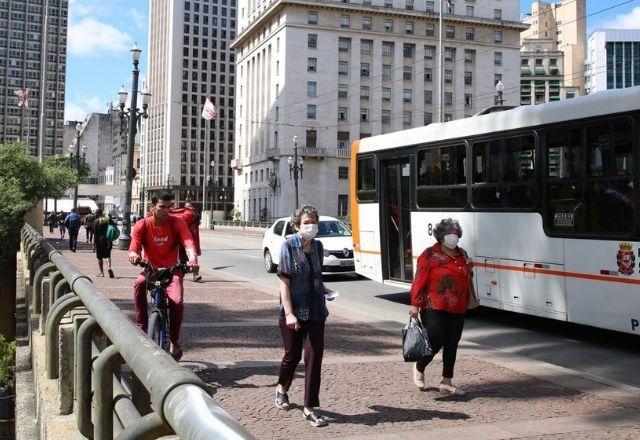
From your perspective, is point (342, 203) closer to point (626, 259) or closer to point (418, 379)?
point (626, 259)

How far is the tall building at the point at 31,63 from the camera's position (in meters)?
91.6

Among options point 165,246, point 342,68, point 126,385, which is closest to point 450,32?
point 342,68

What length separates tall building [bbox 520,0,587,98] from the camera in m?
156

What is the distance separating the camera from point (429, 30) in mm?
87938

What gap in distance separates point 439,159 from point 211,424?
37.7ft

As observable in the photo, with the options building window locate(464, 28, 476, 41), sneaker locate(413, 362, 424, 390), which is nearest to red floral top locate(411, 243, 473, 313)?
sneaker locate(413, 362, 424, 390)

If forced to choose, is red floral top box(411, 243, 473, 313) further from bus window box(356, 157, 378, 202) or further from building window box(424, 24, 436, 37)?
building window box(424, 24, 436, 37)

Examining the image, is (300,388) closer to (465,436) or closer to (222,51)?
(465,436)

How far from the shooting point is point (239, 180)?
103938mm

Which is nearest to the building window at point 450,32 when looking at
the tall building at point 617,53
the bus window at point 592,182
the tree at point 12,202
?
the tree at point 12,202

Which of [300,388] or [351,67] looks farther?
[351,67]

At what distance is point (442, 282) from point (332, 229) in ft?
43.7

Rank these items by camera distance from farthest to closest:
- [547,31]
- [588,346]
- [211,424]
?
1. [547,31]
2. [588,346]
3. [211,424]

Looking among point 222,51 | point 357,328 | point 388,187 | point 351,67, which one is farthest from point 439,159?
point 222,51
